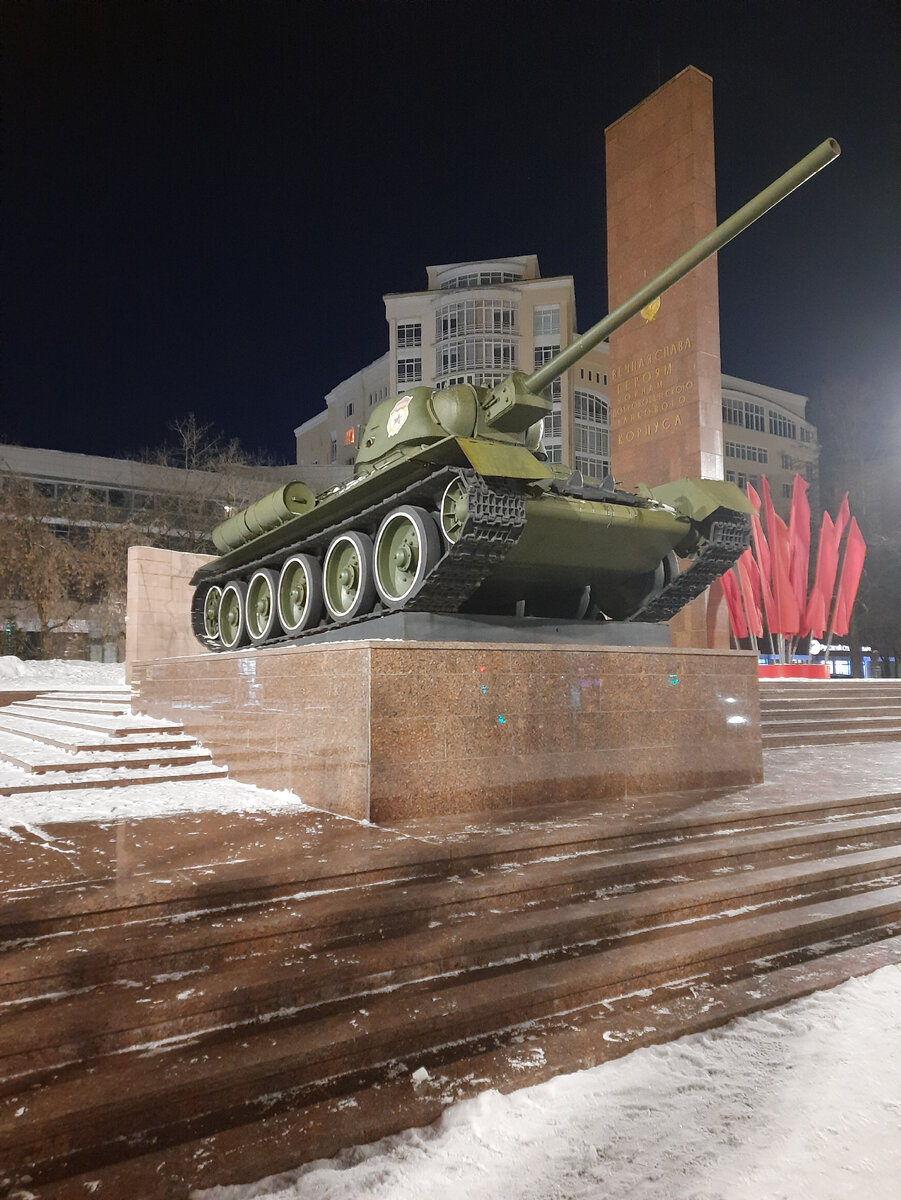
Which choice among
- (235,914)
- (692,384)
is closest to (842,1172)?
(235,914)

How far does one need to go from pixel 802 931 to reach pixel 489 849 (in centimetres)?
169

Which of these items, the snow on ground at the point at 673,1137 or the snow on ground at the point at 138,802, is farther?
the snow on ground at the point at 138,802

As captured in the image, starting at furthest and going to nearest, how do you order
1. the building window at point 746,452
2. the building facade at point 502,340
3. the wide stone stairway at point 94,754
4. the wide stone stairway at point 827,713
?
the building window at point 746,452
the building facade at point 502,340
the wide stone stairway at point 827,713
the wide stone stairway at point 94,754

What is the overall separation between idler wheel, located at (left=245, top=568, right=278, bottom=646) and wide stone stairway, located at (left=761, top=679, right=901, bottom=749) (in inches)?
249

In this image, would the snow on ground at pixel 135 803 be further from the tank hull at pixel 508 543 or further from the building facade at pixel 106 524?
the building facade at pixel 106 524

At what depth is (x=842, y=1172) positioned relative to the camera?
Answer: 2.42m

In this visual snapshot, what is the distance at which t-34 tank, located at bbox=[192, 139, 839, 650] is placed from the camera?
675 cm

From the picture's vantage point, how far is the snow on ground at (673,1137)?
2.33 m

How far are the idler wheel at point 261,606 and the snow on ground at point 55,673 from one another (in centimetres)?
688

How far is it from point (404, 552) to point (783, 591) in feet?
43.8

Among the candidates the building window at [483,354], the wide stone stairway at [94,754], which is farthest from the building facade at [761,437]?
the wide stone stairway at [94,754]

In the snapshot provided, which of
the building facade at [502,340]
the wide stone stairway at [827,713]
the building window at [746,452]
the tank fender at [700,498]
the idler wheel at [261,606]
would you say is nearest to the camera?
the tank fender at [700,498]

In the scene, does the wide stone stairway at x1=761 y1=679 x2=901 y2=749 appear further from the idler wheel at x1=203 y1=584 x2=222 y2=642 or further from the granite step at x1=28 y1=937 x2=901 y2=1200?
the idler wheel at x1=203 y1=584 x2=222 y2=642

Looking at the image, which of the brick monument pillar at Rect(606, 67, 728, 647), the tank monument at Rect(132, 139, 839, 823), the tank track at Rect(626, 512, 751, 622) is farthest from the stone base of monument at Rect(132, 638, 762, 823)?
the brick monument pillar at Rect(606, 67, 728, 647)
